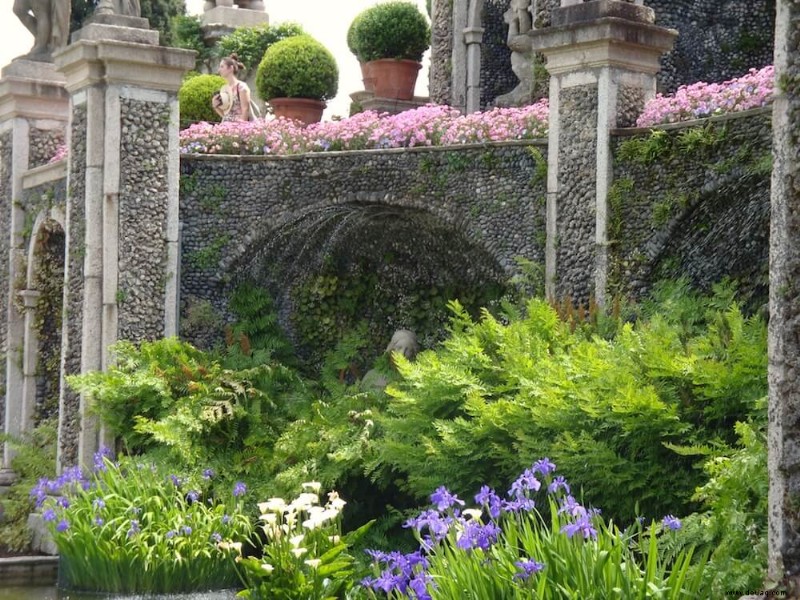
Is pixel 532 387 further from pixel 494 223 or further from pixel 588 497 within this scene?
pixel 494 223

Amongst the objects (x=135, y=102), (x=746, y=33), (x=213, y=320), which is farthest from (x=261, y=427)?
(x=746, y=33)

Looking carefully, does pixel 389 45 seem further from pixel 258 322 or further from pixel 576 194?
pixel 576 194

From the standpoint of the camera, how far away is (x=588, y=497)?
Answer: 7.91 m

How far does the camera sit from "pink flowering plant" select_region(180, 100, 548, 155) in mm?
12664

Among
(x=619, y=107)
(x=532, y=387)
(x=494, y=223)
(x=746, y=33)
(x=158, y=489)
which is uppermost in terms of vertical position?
(x=746, y=33)

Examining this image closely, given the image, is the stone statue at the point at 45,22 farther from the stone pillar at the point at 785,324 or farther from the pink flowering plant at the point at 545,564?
the stone pillar at the point at 785,324

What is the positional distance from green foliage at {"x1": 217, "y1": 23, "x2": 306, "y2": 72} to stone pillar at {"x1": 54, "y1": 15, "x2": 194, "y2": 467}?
10376 mm

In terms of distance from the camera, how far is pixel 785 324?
5234 millimetres

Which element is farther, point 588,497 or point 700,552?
point 588,497

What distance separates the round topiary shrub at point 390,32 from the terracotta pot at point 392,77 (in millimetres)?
119

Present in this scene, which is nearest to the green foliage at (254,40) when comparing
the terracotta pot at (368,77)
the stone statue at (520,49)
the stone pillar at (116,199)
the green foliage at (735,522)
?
the terracotta pot at (368,77)

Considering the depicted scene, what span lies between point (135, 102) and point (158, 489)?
380cm

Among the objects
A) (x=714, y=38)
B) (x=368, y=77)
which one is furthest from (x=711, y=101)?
(x=368, y=77)

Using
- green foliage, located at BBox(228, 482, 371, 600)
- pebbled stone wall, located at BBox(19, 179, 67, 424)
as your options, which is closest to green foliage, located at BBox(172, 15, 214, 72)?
pebbled stone wall, located at BBox(19, 179, 67, 424)
